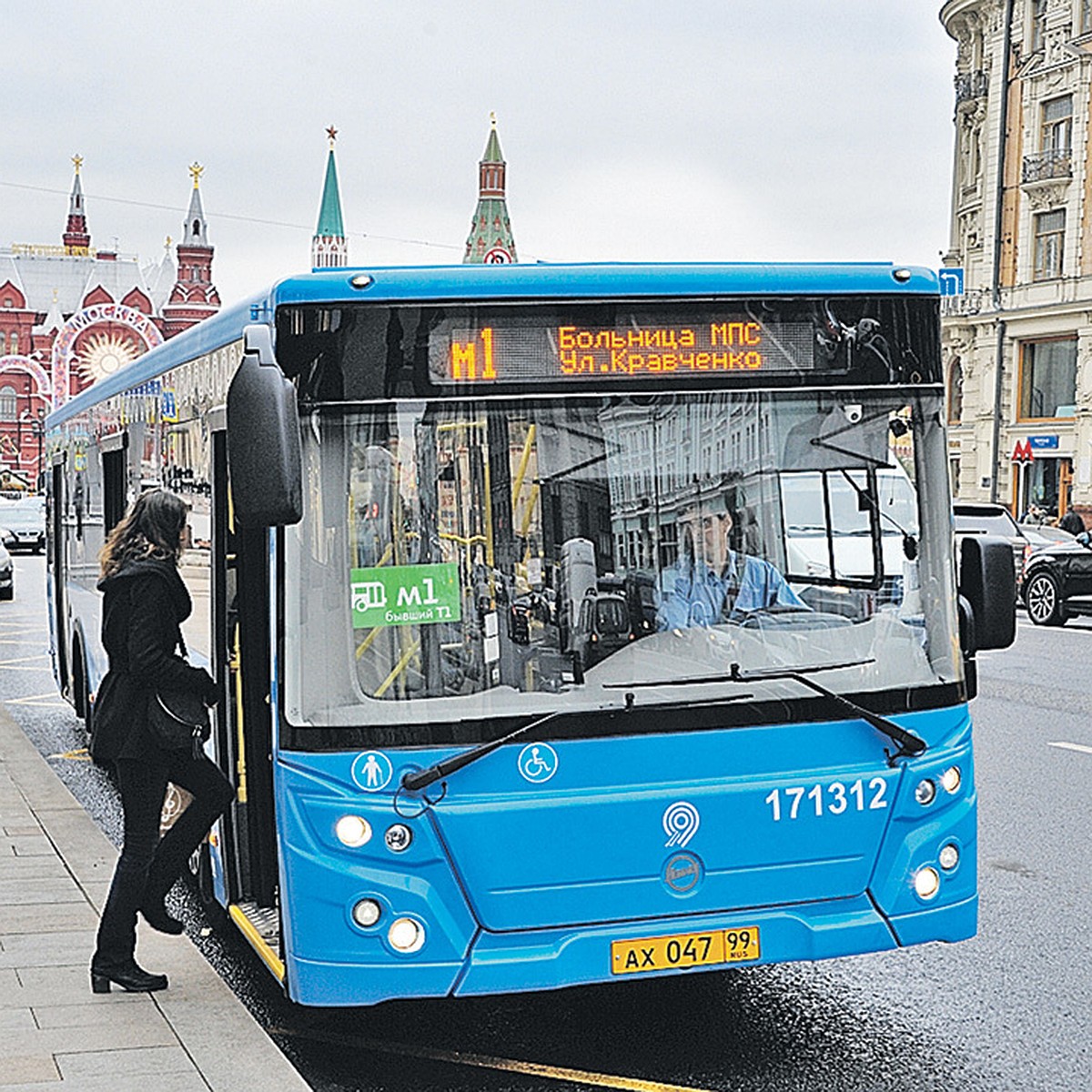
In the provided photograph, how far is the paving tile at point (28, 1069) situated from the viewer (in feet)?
16.5

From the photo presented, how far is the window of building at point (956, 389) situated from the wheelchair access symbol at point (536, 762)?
51.3 meters

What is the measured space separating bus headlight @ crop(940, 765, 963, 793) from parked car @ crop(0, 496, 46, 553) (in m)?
42.8

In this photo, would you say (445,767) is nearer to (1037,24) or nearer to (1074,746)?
(1074,746)

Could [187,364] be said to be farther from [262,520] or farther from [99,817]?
[99,817]

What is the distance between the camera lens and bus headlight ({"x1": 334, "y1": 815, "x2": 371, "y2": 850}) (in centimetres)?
514

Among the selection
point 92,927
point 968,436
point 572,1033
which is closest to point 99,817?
point 92,927

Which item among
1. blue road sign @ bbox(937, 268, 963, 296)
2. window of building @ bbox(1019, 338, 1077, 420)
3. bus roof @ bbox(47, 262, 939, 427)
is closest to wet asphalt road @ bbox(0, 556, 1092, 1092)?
bus roof @ bbox(47, 262, 939, 427)

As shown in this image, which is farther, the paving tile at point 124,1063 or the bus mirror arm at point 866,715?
the bus mirror arm at point 866,715

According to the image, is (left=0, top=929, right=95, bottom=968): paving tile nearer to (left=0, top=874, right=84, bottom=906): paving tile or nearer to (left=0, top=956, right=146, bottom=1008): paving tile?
(left=0, top=956, right=146, bottom=1008): paving tile

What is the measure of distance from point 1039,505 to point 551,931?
→ 1807 inches

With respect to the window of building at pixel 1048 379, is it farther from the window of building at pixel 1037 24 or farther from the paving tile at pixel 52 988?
the paving tile at pixel 52 988

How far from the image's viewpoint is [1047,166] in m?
51.3

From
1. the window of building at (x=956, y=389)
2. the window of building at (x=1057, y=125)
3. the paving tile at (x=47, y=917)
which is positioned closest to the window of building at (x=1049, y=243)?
the window of building at (x=1057, y=125)

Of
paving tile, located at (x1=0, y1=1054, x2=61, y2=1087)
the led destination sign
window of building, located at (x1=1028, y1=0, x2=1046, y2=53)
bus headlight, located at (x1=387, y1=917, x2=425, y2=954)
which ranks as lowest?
paving tile, located at (x1=0, y1=1054, x2=61, y2=1087)
